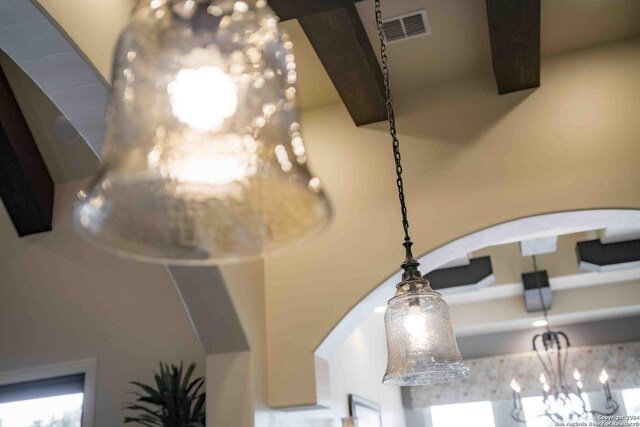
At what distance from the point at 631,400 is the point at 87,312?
513 centimetres

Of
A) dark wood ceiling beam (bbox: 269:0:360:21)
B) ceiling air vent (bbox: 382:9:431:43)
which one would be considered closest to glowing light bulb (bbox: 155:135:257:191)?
dark wood ceiling beam (bbox: 269:0:360:21)

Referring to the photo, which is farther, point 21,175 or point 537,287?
point 537,287

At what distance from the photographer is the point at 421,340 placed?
1.85m

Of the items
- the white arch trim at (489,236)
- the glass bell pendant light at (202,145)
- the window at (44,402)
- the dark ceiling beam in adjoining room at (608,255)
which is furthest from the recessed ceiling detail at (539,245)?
the glass bell pendant light at (202,145)

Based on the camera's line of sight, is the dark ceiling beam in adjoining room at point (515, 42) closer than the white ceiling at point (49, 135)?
Yes

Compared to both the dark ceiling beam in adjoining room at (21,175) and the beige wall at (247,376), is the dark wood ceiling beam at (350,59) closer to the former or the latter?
the beige wall at (247,376)

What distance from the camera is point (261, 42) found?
0.92 meters

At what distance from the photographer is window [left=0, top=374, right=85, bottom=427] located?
3.81 meters

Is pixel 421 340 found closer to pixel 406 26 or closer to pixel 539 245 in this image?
pixel 406 26

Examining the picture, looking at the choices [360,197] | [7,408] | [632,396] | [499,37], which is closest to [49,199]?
[7,408]

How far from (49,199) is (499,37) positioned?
3.03 m

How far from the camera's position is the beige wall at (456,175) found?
2811 mm

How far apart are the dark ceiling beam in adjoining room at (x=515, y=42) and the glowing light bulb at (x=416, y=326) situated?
1290 mm

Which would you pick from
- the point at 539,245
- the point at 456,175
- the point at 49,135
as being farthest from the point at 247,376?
the point at 539,245
